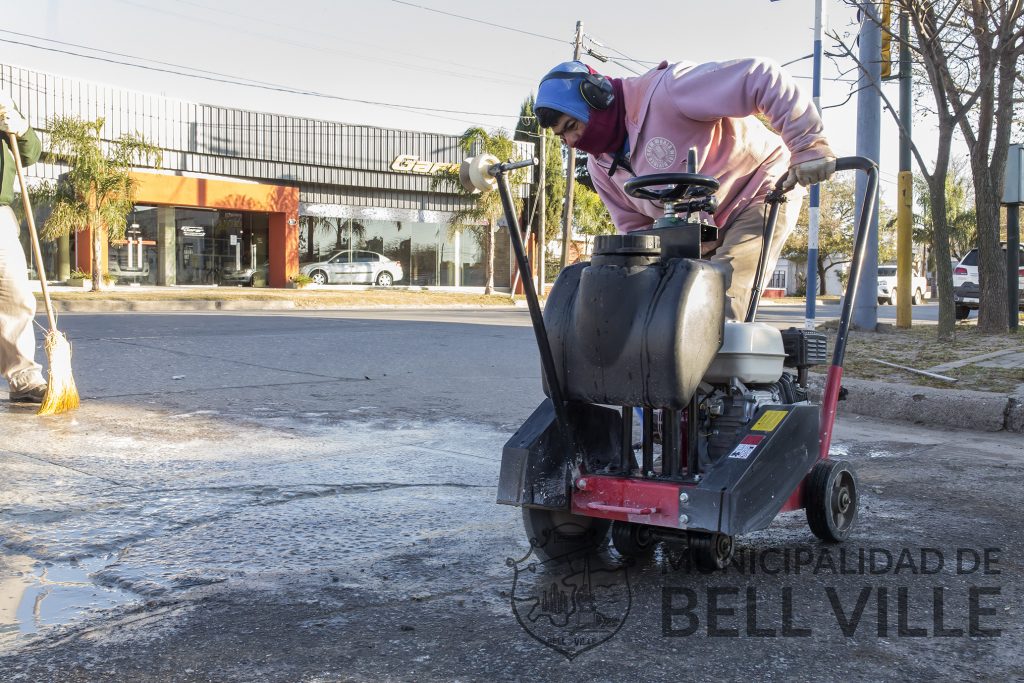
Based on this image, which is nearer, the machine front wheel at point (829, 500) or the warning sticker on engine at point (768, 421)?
the warning sticker on engine at point (768, 421)

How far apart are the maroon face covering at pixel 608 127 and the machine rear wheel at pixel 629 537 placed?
1.22 meters

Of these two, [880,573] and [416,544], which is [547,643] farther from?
[880,573]

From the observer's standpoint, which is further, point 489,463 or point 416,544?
point 489,463

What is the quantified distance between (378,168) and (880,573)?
33926mm

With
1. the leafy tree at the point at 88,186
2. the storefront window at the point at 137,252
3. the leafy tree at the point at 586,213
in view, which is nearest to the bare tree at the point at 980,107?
the leafy tree at the point at 88,186

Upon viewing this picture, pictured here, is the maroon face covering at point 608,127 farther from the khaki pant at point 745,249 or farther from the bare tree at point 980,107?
the bare tree at point 980,107

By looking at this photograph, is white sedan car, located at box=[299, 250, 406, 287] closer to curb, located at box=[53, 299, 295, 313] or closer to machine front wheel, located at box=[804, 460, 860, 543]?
curb, located at box=[53, 299, 295, 313]

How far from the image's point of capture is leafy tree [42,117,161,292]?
78.5ft

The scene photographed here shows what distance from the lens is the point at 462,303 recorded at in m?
27.4

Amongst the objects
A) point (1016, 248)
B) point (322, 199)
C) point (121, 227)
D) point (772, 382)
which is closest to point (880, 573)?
point (772, 382)

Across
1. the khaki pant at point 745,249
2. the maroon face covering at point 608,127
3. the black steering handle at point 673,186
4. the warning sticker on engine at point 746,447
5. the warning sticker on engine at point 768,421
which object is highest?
the maroon face covering at point 608,127

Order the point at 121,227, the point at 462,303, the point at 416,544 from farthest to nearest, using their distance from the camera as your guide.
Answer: the point at 462,303 < the point at 121,227 < the point at 416,544

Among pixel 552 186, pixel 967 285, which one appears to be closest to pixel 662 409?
pixel 967 285

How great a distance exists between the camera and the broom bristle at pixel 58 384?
5398 millimetres
